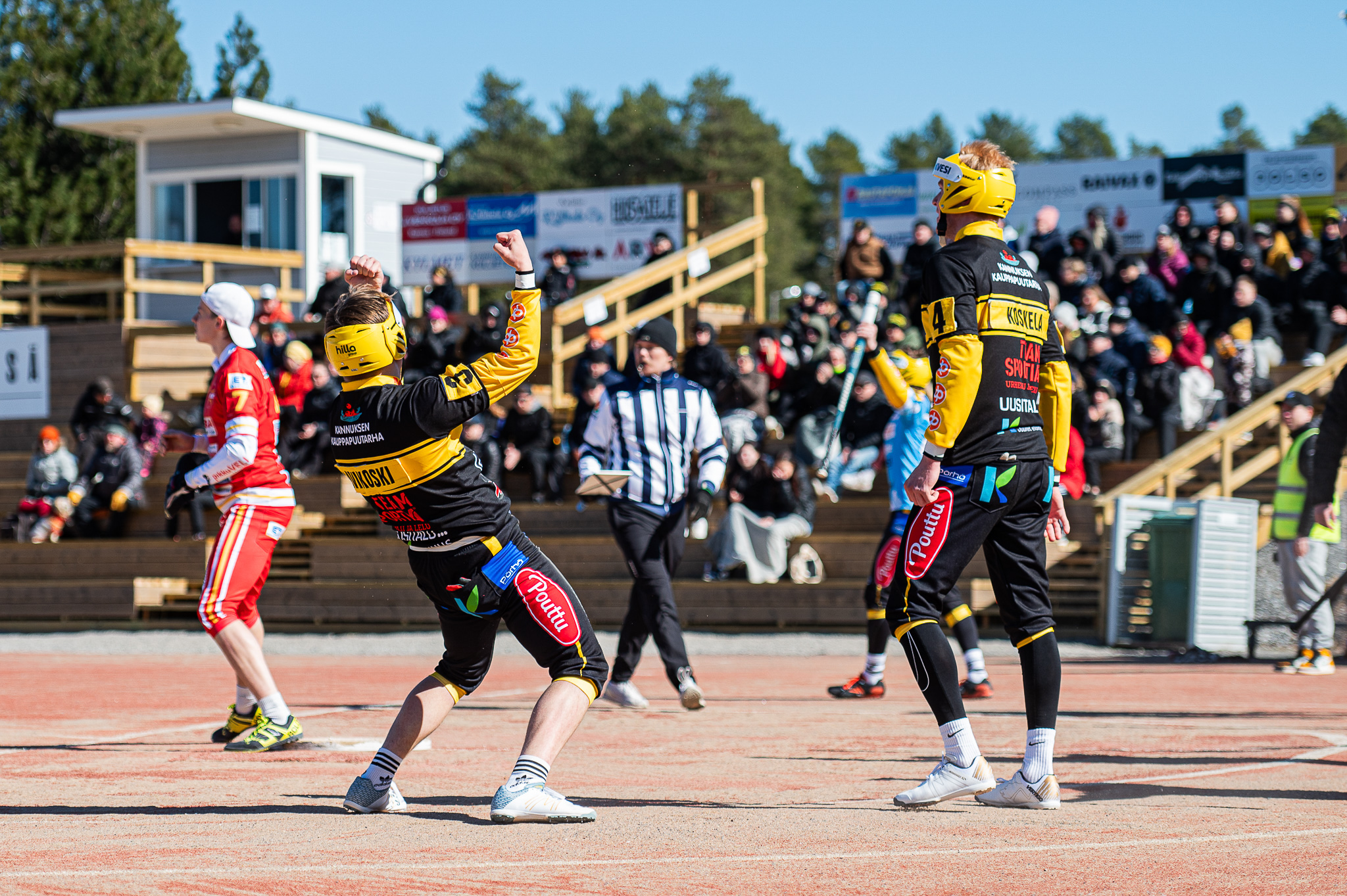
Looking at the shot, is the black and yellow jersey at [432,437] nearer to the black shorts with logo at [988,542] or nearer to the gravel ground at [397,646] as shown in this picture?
the black shorts with logo at [988,542]

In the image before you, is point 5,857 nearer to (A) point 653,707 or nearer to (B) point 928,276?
(B) point 928,276

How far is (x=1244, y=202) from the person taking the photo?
21.2 metres

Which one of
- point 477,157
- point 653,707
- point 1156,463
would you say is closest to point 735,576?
point 1156,463

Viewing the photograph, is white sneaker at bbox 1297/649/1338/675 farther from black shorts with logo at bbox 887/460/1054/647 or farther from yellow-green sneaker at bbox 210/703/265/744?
Answer: yellow-green sneaker at bbox 210/703/265/744

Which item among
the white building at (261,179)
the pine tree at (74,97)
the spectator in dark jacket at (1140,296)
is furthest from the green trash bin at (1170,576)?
the pine tree at (74,97)

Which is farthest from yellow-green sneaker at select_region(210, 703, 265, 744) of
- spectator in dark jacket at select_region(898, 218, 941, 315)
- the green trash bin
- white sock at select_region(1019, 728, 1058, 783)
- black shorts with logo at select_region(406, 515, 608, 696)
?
spectator in dark jacket at select_region(898, 218, 941, 315)

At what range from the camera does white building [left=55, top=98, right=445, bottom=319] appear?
29359mm

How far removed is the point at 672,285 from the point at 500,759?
54.5 ft

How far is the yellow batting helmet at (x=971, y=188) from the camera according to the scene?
18.5 feet

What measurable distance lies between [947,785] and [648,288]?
17.9 metres

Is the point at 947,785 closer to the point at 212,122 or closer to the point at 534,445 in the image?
the point at 534,445

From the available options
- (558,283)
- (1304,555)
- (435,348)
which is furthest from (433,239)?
(1304,555)

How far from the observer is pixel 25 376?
80.9 ft

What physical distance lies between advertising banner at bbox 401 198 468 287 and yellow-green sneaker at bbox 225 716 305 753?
1808 centimetres
